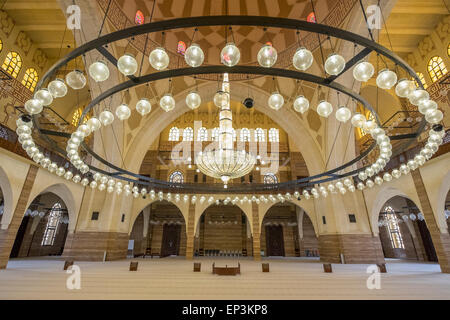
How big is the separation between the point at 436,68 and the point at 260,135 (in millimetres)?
11414

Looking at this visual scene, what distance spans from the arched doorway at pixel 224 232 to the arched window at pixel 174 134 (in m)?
6.92

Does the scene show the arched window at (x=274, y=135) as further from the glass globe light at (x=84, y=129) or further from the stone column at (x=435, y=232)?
the glass globe light at (x=84, y=129)

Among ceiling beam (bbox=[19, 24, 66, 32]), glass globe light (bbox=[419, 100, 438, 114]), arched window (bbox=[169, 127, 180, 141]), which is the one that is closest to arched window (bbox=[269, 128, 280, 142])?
arched window (bbox=[169, 127, 180, 141])

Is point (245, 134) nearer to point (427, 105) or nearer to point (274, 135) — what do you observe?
point (274, 135)

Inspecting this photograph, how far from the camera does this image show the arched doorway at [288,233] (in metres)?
17.8

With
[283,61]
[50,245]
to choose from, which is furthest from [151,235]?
[283,61]

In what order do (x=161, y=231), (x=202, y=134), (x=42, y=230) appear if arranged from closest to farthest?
(x=42, y=230) < (x=161, y=231) < (x=202, y=134)

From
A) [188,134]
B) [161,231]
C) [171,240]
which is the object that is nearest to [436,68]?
[188,134]

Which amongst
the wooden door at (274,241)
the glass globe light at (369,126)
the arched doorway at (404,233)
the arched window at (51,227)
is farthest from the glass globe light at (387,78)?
the arched window at (51,227)

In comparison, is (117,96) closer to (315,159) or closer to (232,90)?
(232,90)

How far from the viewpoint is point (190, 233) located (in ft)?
46.0

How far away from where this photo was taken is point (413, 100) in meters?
3.40

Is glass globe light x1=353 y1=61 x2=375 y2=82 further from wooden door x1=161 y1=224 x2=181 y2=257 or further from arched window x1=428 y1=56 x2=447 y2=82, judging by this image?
wooden door x1=161 y1=224 x2=181 y2=257
